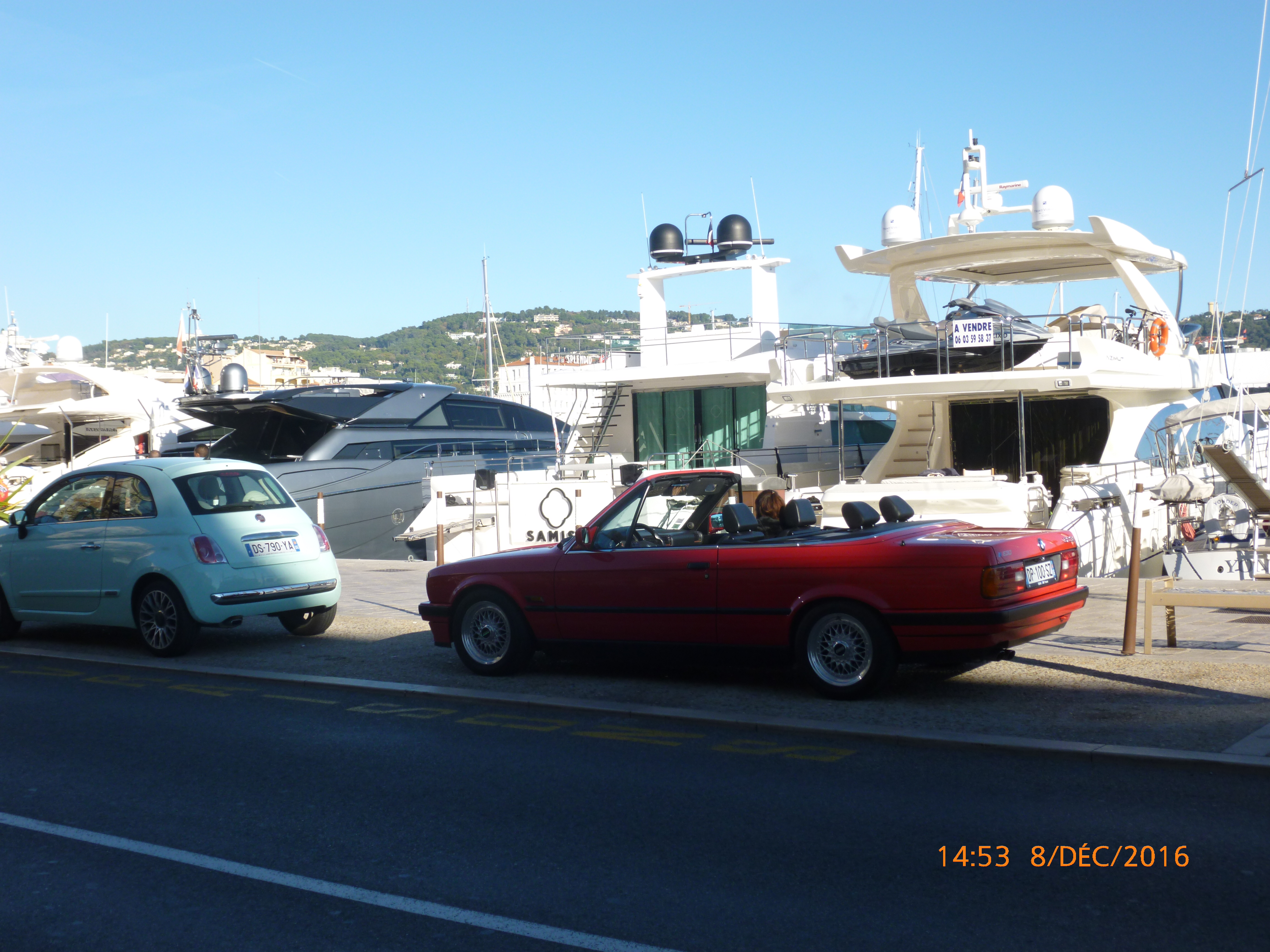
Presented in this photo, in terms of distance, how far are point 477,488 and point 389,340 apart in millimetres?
122641

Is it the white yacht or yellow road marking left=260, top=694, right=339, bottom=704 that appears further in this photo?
the white yacht

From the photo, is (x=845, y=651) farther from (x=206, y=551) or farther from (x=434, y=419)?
(x=434, y=419)

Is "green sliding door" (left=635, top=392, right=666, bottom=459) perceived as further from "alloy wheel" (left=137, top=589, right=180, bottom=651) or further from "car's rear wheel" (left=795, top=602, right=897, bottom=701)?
"car's rear wheel" (left=795, top=602, right=897, bottom=701)

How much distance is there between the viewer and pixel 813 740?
284 inches

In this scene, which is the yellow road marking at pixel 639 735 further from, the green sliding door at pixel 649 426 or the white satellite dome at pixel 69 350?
the white satellite dome at pixel 69 350

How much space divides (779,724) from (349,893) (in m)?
3.38

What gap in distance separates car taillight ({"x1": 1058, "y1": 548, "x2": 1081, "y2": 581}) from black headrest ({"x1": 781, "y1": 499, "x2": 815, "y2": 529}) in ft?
5.73

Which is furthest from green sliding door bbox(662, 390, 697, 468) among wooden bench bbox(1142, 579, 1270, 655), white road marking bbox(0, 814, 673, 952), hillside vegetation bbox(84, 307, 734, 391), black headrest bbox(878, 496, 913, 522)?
hillside vegetation bbox(84, 307, 734, 391)

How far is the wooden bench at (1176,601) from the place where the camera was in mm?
8273

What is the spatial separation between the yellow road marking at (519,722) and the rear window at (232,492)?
4167mm

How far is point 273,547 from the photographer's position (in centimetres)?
1123

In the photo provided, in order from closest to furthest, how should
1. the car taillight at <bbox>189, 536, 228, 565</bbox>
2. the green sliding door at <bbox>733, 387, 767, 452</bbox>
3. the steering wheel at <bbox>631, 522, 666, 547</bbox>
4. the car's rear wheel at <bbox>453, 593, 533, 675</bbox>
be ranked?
1. the steering wheel at <bbox>631, 522, 666, 547</bbox>
2. the car's rear wheel at <bbox>453, 593, 533, 675</bbox>
3. the car taillight at <bbox>189, 536, 228, 565</bbox>
4. the green sliding door at <bbox>733, 387, 767, 452</bbox>

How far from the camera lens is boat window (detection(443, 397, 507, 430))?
26.2m

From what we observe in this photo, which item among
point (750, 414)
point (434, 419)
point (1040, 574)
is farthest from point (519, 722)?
point (434, 419)
